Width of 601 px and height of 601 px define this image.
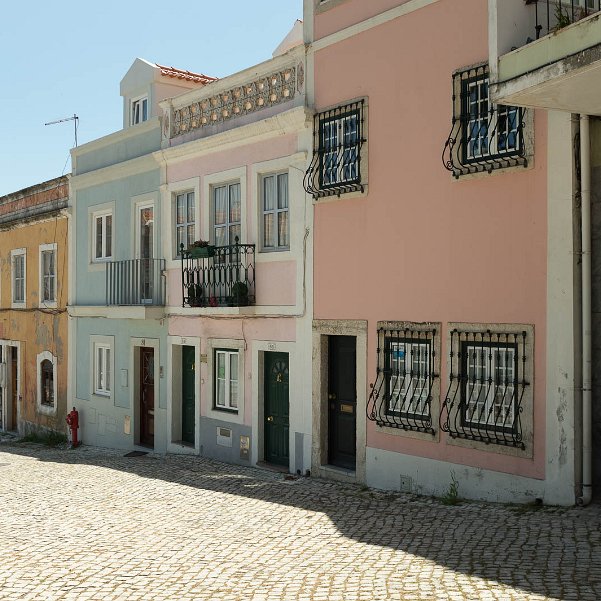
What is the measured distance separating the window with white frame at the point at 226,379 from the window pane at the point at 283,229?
2.22 meters

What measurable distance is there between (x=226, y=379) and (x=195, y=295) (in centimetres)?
156

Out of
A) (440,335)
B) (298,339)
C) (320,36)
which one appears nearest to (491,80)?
(440,335)

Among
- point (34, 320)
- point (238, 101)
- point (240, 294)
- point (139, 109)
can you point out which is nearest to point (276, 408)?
point (240, 294)

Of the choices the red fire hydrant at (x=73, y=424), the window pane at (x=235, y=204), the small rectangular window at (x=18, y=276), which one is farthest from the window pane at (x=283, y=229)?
the small rectangular window at (x=18, y=276)

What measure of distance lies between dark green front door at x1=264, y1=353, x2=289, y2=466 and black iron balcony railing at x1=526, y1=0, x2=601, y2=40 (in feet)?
21.3

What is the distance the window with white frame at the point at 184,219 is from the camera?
1554 cm

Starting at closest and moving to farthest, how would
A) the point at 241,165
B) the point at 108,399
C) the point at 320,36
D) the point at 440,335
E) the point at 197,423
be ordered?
the point at 440,335, the point at 320,36, the point at 241,165, the point at 197,423, the point at 108,399

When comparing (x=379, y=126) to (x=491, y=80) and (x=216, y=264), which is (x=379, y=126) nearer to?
(x=491, y=80)

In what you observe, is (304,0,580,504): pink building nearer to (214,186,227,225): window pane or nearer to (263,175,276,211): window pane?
(263,175,276,211): window pane

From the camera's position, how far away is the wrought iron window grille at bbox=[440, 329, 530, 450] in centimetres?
937

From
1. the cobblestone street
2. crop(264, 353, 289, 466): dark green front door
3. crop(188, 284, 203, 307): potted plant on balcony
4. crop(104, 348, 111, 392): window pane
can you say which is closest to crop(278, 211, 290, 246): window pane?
crop(264, 353, 289, 466): dark green front door

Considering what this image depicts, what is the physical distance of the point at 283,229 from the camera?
44.0ft

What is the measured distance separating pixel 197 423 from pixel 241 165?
185 inches

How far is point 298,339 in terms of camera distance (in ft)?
42.2
